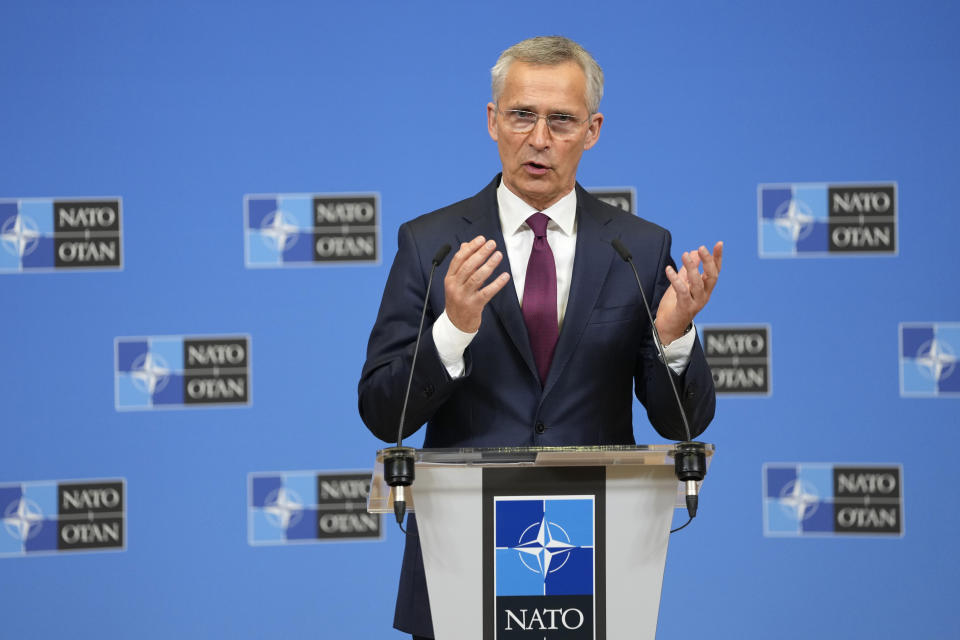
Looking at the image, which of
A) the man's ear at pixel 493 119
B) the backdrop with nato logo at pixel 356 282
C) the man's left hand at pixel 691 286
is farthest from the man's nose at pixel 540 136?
the backdrop with nato logo at pixel 356 282

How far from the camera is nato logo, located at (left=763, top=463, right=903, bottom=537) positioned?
363cm

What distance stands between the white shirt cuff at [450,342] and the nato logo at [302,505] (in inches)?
79.2

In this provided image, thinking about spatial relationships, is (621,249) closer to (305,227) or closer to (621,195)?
(621,195)

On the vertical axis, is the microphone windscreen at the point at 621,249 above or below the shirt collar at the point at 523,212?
below

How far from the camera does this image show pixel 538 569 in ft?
4.86

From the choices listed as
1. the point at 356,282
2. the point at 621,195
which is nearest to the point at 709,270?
the point at 621,195

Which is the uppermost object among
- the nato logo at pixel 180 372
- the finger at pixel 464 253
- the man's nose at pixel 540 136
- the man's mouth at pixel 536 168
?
the man's nose at pixel 540 136

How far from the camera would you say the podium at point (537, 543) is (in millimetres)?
1479

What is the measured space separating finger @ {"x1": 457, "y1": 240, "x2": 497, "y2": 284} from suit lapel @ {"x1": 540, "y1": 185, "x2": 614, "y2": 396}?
0.85 feet

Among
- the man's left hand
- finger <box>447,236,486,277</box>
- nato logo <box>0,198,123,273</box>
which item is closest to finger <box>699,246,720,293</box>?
the man's left hand

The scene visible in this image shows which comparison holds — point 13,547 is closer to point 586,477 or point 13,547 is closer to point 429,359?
point 429,359

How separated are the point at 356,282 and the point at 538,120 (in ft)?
6.10

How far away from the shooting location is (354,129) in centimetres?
370

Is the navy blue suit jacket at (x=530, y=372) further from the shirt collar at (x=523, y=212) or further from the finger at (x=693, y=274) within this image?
the finger at (x=693, y=274)
